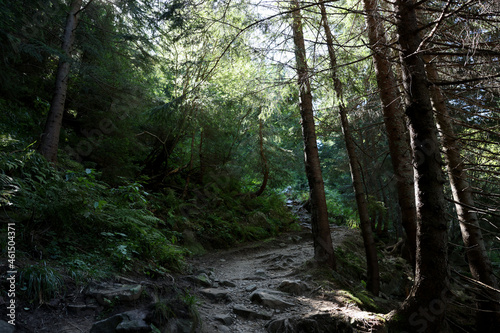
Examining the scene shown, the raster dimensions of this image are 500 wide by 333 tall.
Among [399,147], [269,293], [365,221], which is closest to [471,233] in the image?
[365,221]

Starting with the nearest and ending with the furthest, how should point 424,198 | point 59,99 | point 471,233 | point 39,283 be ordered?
point 39,283, point 424,198, point 471,233, point 59,99

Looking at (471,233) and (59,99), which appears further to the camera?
(59,99)

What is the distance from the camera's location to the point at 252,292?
5.11 meters

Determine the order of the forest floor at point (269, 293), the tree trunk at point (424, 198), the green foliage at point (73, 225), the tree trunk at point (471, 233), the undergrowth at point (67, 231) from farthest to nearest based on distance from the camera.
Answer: the tree trunk at point (471, 233) → the forest floor at point (269, 293) → the green foliage at point (73, 225) → the undergrowth at point (67, 231) → the tree trunk at point (424, 198)

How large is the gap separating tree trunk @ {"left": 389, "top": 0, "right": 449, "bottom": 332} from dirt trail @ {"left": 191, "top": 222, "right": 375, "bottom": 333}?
32.1 inches

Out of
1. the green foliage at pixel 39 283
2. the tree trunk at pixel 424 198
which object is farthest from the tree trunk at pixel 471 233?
the green foliage at pixel 39 283

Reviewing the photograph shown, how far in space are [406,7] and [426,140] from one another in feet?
5.19

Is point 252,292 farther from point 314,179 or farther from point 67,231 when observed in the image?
point 67,231

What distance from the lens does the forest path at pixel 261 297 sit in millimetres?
3908

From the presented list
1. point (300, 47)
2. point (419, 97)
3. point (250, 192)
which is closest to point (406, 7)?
point (419, 97)

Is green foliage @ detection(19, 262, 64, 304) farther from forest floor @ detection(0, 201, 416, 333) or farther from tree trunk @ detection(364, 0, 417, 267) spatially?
tree trunk @ detection(364, 0, 417, 267)

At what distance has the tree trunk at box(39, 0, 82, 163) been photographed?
7590mm

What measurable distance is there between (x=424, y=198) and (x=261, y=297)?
3.09m

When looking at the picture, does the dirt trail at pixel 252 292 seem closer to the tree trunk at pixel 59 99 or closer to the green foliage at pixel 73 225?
the green foliage at pixel 73 225
